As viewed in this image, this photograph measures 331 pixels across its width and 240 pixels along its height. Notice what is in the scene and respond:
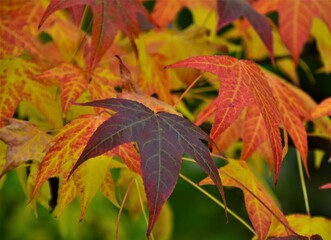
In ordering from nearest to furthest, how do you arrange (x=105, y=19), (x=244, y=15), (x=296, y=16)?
(x=105, y=19) → (x=244, y=15) → (x=296, y=16)

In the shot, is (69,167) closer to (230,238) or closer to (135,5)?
(135,5)

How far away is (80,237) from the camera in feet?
10.2

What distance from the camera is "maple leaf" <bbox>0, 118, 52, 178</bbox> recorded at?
94 centimetres

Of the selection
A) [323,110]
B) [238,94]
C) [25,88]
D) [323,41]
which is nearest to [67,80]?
[25,88]

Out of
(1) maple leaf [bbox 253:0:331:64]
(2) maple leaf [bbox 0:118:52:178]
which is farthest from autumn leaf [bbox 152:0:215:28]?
(2) maple leaf [bbox 0:118:52:178]

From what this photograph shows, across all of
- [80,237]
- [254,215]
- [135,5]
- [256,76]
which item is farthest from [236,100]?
[80,237]

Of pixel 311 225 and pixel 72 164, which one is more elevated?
pixel 72 164

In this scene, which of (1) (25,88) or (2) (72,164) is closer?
(2) (72,164)

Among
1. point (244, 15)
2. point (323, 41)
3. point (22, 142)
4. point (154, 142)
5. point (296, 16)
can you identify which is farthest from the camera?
point (323, 41)

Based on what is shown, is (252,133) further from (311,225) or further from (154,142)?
(154,142)

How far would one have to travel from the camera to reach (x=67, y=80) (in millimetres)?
1105

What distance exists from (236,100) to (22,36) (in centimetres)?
39

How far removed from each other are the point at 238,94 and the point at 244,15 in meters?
0.34

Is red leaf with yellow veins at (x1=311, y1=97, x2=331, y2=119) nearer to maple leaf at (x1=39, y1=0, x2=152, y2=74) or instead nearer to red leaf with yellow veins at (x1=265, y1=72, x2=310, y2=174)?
red leaf with yellow veins at (x1=265, y1=72, x2=310, y2=174)
